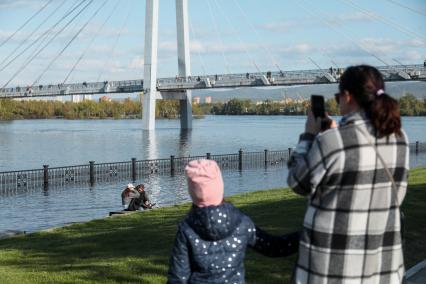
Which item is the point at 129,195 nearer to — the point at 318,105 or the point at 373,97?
the point at 318,105

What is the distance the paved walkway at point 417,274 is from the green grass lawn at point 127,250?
1.28 ft

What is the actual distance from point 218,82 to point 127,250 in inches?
2974

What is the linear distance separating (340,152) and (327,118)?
204 millimetres

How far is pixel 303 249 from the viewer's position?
9.32ft

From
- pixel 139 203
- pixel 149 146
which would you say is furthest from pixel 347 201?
pixel 149 146

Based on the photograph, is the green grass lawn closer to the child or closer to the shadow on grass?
the shadow on grass

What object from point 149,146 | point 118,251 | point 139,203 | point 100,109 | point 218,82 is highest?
point 218,82

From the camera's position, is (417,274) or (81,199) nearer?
(417,274)

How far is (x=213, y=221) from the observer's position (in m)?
2.98

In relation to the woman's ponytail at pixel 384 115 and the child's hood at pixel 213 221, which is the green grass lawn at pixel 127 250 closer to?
the child's hood at pixel 213 221

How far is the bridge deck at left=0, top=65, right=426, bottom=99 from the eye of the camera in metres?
67.2

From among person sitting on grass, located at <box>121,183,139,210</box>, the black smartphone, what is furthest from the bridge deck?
the black smartphone

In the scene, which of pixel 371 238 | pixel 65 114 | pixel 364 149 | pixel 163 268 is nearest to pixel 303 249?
pixel 371 238

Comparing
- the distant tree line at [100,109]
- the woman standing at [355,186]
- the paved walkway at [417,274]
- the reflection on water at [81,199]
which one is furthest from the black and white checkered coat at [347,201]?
the distant tree line at [100,109]
